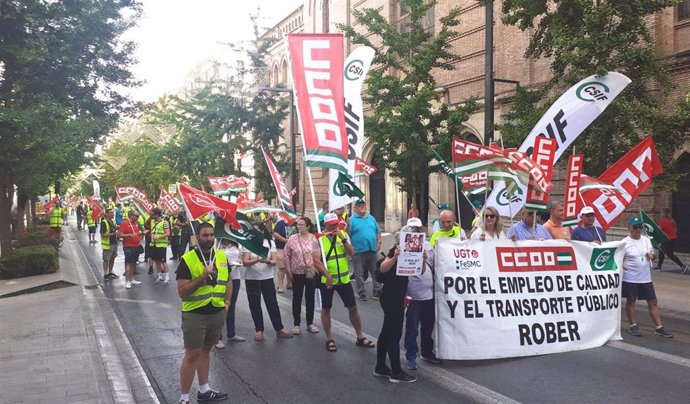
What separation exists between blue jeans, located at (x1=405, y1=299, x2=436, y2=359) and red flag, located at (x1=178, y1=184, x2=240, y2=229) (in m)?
2.17

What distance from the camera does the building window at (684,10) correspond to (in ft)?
49.7

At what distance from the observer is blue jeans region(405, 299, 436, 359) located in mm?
6441


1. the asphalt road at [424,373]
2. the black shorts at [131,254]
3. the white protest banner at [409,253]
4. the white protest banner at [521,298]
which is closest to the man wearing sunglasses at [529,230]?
the white protest banner at [521,298]

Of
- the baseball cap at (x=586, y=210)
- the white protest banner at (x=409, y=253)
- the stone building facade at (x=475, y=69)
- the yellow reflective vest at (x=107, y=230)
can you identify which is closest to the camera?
the white protest banner at (x=409, y=253)

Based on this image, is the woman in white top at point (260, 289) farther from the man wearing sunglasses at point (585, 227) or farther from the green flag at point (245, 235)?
the man wearing sunglasses at point (585, 227)

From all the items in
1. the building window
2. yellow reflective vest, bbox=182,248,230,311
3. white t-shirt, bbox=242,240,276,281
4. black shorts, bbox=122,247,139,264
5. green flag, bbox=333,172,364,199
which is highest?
the building window

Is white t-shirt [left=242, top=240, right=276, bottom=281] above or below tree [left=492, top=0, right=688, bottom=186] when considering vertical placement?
below

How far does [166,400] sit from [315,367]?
1710 mm

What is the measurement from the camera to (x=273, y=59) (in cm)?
4447

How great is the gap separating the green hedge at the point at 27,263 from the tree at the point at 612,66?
11671mm

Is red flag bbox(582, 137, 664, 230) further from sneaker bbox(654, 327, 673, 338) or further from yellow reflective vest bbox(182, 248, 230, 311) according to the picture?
yellow reflective vest bbox(182, 248, 230, 311)

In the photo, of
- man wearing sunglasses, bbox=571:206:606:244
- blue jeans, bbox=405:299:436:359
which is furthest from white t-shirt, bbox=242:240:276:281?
man wearing sunglasses, bbox=571:206:606:244

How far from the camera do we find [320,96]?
7.99 m

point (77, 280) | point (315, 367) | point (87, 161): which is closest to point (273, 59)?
point (87, 161)
